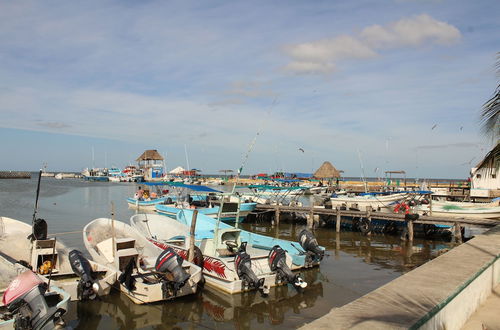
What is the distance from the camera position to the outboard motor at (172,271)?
36.5 feet

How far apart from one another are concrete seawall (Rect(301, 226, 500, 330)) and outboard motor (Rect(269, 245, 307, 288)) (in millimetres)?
6174

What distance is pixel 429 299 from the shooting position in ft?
15.6

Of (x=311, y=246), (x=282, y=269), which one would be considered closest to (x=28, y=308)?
(x=282, y=269)

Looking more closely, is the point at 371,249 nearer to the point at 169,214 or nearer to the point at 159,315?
the point at 159,315

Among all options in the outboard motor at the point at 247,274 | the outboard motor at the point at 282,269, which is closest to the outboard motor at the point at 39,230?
the outboard motor at the point at 247,274

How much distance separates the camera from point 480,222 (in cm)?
2152

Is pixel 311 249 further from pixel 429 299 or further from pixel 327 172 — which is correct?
pixel 327 172

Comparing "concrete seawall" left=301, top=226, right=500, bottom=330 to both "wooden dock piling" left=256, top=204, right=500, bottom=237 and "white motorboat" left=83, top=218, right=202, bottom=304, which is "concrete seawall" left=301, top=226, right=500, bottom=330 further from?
"wooden dock piling" left=256, top=204, right=500, bottom=237

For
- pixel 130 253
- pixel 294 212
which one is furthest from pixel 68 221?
pixel 130 253

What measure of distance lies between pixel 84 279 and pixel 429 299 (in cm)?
969

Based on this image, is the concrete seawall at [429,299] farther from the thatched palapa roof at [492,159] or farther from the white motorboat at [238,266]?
the white motorboat at [238,266]

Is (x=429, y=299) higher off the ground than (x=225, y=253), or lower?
higher

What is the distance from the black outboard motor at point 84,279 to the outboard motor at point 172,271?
1908 mm

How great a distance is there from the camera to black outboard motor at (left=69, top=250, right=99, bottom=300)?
36.1 feet
